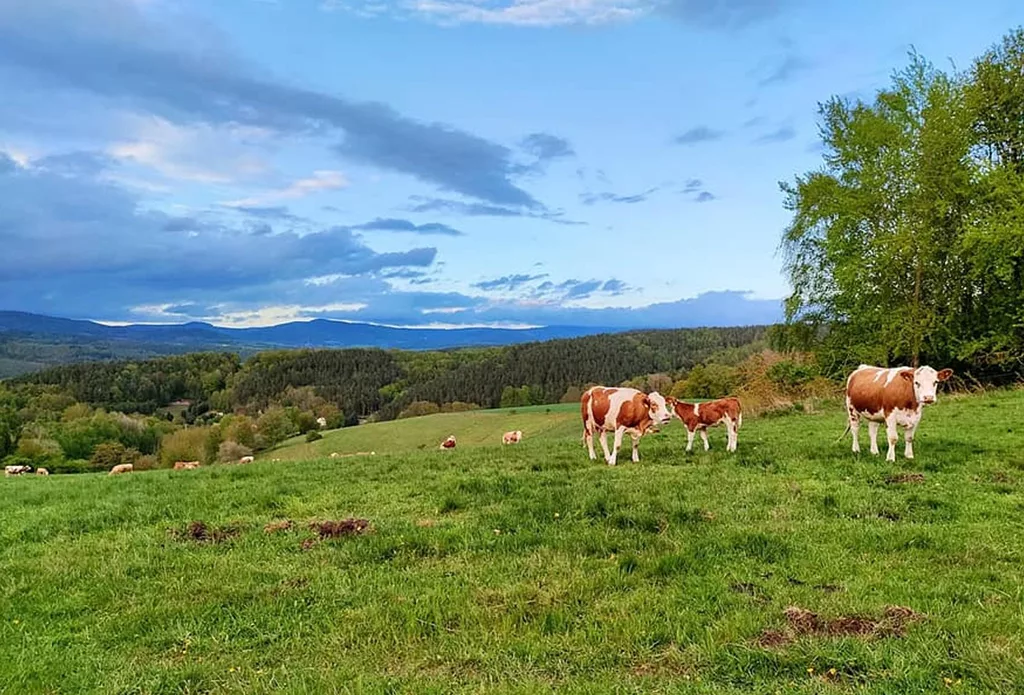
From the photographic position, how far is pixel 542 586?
7148mm

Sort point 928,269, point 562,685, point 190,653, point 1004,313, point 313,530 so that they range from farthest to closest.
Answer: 1. point 928,269
2. point 1004,313
3. point 313,530
4. point 190,653
5. point 562,685

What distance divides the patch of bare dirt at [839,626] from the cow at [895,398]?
8.85m

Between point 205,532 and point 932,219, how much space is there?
32.0 m

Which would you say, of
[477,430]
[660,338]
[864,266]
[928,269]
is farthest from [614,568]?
[660,338]

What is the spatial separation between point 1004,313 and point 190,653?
33574 millimetres

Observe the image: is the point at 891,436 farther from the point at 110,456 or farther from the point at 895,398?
the point at 110,456

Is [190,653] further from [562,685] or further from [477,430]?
[477,430]

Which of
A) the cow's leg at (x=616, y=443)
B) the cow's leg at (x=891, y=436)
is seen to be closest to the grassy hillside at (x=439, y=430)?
the cow's leg at (x=616, y=443)

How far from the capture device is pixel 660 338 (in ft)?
484

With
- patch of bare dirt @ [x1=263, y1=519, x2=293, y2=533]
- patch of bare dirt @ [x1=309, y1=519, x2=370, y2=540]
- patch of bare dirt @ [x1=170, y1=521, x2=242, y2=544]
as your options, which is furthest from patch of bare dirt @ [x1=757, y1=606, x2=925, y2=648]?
patch of bare dirt @ [x1=170, y1=521, x2=242, y2=544]

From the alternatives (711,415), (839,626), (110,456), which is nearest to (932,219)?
(711,415)

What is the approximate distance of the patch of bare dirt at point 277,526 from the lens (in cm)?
995

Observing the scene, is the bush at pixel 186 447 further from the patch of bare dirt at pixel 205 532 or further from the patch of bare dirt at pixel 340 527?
the patch of bare dirt at pixel 340 527

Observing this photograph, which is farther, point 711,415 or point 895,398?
point 711,415
